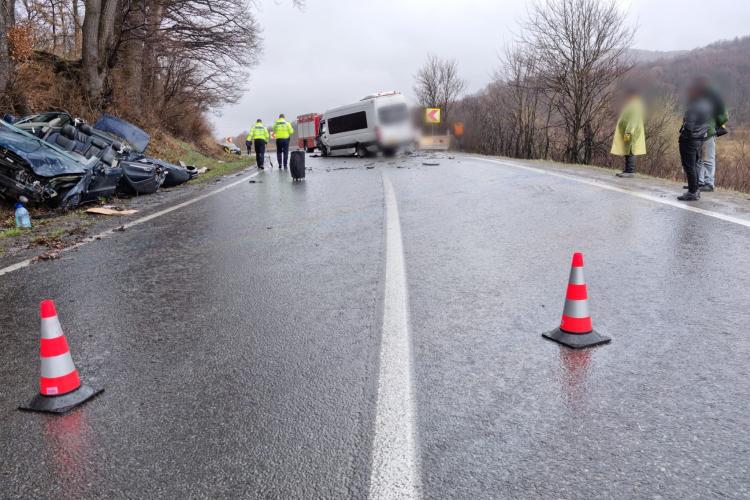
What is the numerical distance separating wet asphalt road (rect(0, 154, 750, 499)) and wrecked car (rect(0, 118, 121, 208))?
3311 millimetres

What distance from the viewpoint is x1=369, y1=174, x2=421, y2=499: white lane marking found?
2.13m

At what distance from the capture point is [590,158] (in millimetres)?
25969

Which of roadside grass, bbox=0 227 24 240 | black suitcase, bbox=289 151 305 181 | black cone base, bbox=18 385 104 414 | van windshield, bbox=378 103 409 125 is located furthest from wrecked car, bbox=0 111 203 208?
van windshield, bbox=378 103 409 125

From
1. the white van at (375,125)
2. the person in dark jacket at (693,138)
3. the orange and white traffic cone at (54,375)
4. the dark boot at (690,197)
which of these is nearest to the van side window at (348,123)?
the white van at (375,125)

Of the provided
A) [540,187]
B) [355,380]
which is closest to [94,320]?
[355,380]

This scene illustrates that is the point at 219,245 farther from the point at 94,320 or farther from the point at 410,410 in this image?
the point at 410,410

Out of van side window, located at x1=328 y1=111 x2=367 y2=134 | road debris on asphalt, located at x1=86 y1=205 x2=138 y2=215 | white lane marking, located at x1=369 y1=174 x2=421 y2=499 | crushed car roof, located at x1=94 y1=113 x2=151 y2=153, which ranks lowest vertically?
white lane marking, located at x1=369 y1=174 x2=421 y2=499

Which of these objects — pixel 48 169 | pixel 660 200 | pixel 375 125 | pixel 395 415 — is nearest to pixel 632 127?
pixel 660 200

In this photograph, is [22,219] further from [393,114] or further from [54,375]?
[393,114]

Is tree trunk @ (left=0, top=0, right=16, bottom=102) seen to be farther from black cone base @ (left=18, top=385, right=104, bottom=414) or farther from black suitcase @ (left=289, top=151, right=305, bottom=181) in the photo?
black cone base @ (left=18, top=385, right=104, bottom=414)

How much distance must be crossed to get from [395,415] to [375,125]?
2347 cm

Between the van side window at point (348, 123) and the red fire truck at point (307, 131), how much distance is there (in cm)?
1553

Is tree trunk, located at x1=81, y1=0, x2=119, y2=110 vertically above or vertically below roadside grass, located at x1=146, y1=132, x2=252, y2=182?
above

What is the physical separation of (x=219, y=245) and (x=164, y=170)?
23.5 ft
